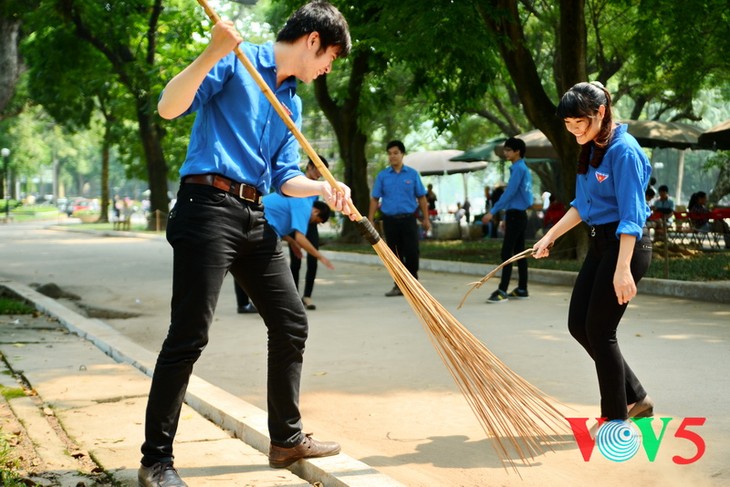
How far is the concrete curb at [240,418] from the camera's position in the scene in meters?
3.98

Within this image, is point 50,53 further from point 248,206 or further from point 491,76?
point 248,206

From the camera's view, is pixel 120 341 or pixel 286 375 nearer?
pixel 286 375

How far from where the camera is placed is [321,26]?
393 cm

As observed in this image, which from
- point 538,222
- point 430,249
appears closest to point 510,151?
point 430,249

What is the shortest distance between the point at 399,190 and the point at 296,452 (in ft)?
25.2

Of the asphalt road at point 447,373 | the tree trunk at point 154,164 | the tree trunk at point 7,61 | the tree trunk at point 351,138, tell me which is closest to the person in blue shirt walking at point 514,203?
the asphalt road at point 447,373

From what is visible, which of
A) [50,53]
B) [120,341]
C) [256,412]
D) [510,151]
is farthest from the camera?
[50,53]

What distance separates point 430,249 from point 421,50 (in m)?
7.92

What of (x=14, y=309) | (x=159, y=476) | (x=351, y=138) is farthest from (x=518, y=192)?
(x=351, y=138)

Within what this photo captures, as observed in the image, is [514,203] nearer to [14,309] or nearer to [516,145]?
[516,145]

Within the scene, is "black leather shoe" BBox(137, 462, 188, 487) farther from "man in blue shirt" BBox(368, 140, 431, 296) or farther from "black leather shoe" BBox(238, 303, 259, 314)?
"man in blue shirt" BBox(368, 140, 431, 296)

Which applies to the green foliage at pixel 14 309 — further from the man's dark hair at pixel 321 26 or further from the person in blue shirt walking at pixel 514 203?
the man's dark hair at pixel 321 26

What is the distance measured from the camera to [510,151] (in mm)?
11133

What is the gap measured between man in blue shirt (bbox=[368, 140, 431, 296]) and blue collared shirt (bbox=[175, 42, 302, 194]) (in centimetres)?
759
